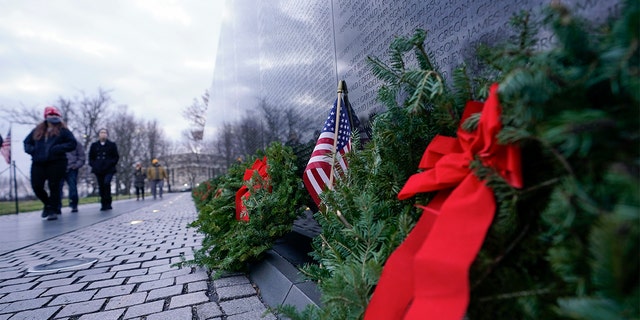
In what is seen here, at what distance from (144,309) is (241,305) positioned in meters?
0.59

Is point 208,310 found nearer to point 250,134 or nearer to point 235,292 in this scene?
point 235,292

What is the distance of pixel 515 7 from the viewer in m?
1.62

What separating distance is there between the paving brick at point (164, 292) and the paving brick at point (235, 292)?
0.30 m

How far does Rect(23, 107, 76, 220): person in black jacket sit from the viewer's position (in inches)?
299

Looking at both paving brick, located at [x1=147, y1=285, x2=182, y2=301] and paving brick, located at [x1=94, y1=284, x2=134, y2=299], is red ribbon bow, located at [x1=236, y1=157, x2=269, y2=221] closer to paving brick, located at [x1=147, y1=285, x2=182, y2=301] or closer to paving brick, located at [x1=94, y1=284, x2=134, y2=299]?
paving brick, located at [x1=147, y1=285, x2=182, y2=301]

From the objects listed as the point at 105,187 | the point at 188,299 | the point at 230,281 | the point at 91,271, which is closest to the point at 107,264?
the point at 91,271

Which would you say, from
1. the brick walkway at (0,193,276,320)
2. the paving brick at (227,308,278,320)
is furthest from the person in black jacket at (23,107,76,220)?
the paving brick at (227,308,278,320)

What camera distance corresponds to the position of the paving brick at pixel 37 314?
2219 mm

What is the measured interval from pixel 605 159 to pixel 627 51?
216mm

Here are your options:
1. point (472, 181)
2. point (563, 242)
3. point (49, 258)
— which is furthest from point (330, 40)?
point (49, 258)

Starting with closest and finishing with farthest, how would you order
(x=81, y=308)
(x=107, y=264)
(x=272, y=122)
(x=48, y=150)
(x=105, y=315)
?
1. (x=105, y=315)
2. (x=81, y=308)
3. (x=107, y=264)
4. (x=272, y=122)
5. (x=48, y=150)

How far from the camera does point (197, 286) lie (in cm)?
268

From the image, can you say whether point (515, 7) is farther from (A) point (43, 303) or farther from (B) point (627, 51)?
(A) point (43, 303)

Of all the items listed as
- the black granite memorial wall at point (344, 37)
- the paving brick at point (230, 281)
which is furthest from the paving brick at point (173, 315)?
the black granite memorial wall at point (344, 37)
